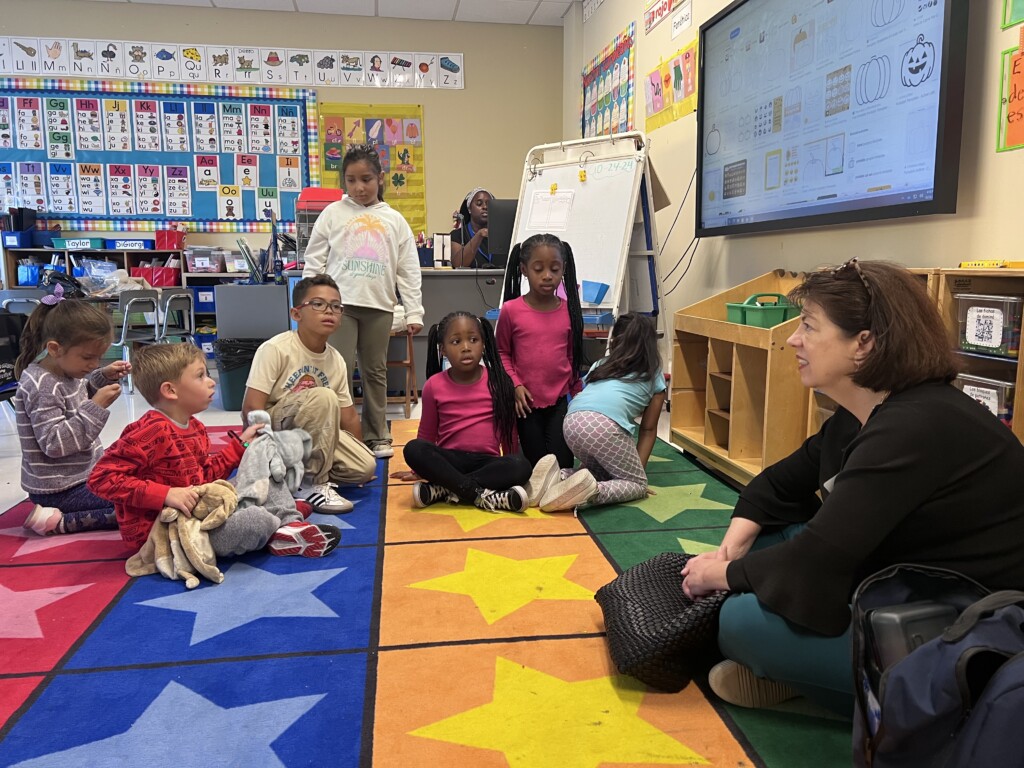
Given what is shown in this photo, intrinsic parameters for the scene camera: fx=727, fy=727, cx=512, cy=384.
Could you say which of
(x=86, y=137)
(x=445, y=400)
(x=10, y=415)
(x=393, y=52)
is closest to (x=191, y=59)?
(x=86, y=137)

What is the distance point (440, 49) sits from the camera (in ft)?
20.5

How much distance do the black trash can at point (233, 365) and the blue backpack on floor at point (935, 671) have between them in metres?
3.62

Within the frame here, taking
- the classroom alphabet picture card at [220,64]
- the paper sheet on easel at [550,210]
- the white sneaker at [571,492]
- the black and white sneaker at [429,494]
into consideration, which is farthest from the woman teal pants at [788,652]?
the classroom alphabet picture card at [220,64]

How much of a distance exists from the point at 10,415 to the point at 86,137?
311 cm

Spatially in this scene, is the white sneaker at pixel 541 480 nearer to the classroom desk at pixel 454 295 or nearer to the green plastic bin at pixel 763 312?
the green plastic bin at pixel 763 312

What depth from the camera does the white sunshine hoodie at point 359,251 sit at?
304cm

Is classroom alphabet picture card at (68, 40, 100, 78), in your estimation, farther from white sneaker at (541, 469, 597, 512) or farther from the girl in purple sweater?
white sneaker at (541, 469, 597, 512)

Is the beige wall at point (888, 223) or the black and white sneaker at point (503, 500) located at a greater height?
the beige wall at point (888, 223)

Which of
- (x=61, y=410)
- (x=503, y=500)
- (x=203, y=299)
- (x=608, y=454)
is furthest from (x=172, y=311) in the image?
(x=608, y=454)

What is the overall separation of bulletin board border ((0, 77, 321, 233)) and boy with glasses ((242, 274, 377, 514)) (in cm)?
409

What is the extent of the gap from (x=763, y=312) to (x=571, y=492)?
35.9 inches

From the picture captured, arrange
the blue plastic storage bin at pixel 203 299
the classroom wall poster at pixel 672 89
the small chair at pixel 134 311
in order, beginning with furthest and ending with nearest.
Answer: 1. the blue plastic storage bin at pixel 203 299
2. the small chair at pixel 134 311
3. the classroom wall poster at pixel 672 89

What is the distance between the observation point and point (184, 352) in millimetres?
1946

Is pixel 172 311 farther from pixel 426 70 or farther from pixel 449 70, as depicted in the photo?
pixel 449 70
